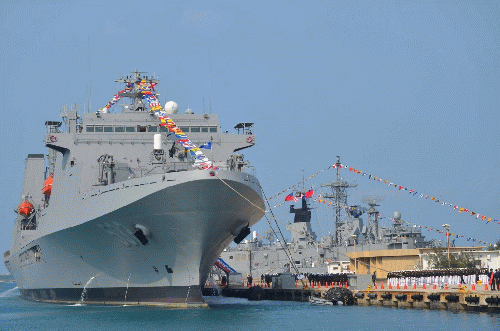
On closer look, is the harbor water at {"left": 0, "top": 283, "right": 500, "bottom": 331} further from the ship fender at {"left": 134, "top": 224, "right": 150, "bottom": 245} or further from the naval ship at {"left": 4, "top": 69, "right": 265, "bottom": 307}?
the ship fender at {"left": 134, "top": 224, "right": 150, "bottom": 245}

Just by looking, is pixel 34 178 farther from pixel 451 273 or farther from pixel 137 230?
pixel 451 273

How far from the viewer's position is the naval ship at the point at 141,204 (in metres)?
28.3

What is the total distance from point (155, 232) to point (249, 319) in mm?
4779

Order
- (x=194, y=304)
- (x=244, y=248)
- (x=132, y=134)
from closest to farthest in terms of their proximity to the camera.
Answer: (x=194, y=304) → (x=132, y=134) → (x=244, y=248)

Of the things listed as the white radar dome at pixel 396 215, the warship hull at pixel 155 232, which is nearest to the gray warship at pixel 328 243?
the white radar dome at pixel 396 215

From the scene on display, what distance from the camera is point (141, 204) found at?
1107 inches

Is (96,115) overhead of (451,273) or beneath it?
overhead

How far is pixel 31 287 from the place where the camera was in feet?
142

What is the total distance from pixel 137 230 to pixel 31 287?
55.7 ft

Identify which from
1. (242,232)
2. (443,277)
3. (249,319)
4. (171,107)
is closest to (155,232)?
(242,232)

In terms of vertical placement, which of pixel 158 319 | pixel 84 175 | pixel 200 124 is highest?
pixel 200 124

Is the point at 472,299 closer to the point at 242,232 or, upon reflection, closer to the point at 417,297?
the point at 417,297

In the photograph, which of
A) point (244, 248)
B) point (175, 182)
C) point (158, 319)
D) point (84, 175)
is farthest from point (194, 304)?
point (244, 248)

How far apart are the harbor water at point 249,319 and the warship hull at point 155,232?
0.89 metres
